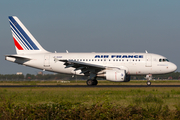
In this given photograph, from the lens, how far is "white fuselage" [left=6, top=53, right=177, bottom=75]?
36.8 m

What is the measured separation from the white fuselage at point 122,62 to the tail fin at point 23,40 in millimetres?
2055

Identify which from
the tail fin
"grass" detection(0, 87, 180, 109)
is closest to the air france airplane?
the tail fin

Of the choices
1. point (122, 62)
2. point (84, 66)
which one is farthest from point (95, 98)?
point (122, 62)

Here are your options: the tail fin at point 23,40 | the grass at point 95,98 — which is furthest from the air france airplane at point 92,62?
the grass at point 95,98

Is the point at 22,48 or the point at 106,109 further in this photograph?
the point at 22,48

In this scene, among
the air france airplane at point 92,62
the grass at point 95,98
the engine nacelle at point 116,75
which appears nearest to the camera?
the grass at point 95,98

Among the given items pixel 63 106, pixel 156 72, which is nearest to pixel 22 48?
pixel 156 72

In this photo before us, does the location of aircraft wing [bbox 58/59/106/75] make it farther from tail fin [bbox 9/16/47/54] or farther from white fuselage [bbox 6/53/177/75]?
tail fin [bbox 9/16/47/54]

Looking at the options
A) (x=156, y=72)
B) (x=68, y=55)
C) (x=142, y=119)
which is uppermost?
(x=68, y=55)

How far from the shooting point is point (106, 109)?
9969 mm

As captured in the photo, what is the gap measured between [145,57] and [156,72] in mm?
2445

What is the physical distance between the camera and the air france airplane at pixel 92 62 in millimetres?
35812

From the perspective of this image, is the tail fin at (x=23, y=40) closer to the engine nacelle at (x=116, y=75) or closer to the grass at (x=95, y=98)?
the engine nacelle at (x=116, y=75)

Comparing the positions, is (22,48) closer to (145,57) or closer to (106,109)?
(145,57)
